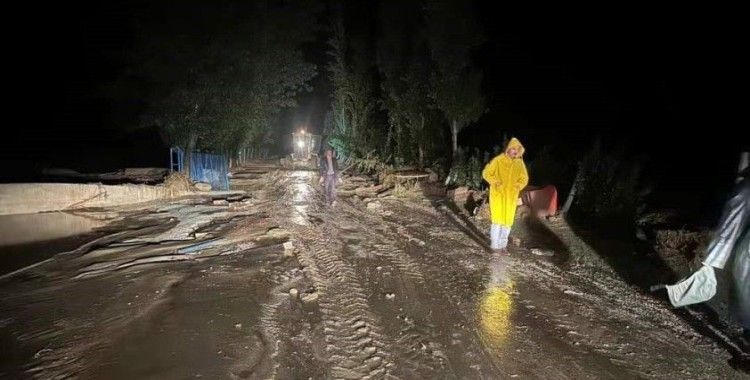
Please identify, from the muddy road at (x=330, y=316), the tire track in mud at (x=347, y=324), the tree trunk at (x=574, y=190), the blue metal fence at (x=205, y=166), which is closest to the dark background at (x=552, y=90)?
the tree trunk at (x=574, y=190)

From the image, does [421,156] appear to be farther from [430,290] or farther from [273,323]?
[273,323]

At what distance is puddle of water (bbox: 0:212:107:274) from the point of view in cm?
804

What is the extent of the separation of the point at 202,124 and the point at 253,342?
11960 millimetres

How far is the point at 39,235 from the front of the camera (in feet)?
31.5

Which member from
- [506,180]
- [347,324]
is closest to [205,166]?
[506,180]

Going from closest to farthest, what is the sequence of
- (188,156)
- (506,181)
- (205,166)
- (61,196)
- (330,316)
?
(330,316) < (506,181) < (61,196) < (188,156) < (205,166)

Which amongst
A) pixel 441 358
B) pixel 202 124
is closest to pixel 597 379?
pixel 441 358

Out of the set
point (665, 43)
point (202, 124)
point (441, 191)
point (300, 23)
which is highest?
point (300, 23)

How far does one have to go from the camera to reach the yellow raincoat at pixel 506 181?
772 cm

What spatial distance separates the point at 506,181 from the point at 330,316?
402 centimetres

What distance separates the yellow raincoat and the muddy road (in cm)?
79

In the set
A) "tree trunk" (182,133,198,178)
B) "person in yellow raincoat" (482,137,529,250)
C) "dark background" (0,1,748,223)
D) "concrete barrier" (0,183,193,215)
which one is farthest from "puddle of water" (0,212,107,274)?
"person in yellow raincoat" (482,137,529,250)

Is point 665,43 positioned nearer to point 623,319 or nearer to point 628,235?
Answer: point 628,235

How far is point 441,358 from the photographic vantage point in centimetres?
434
